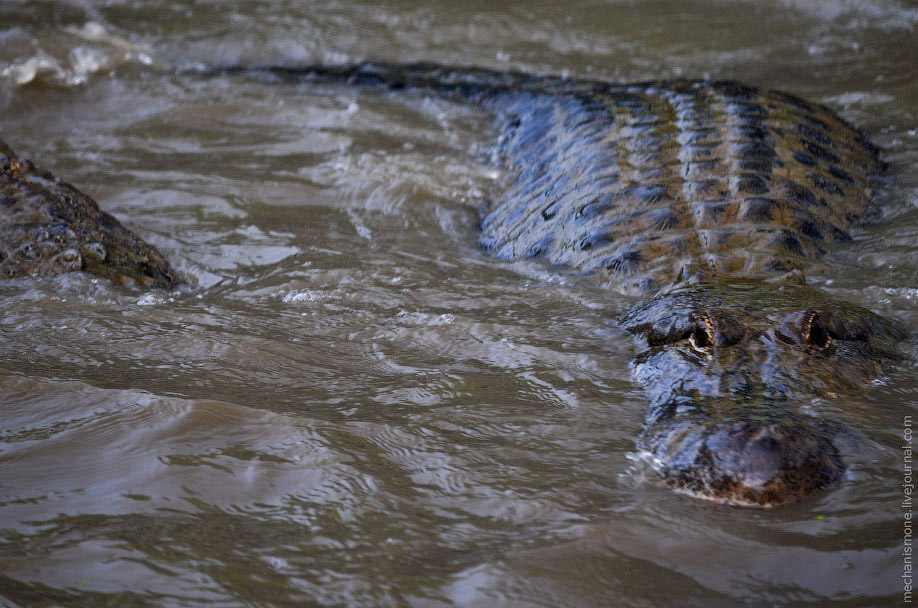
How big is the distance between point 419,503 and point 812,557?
0.86 m

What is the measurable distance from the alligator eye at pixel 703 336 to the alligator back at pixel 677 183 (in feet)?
1.95

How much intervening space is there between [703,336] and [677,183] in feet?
4.69

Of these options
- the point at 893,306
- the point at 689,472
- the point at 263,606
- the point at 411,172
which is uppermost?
the point at 411,172

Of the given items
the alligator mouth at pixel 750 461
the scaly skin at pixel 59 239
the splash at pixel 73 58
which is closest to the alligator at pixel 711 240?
the alligator mouth at pixel 750 461

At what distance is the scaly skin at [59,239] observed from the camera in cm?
328

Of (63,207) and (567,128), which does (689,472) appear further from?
(567,128)

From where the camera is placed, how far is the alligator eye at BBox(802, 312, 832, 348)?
257 cm

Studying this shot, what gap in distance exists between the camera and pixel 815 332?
2.58m

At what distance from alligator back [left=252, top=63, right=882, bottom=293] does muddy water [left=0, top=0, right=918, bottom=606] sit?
0.66ft

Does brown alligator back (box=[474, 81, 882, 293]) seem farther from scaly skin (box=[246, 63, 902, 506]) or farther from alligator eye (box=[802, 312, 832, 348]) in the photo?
alligator eye (box=[802, 312, 832, 348])

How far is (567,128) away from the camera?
4.93 meters

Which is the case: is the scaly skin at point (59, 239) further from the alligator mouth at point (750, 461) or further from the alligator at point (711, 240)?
the alligator mouth at point (750, 461)

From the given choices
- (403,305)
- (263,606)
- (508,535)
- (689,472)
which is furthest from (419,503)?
(403,305)

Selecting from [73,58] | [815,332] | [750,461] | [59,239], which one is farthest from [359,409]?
[73,58]
